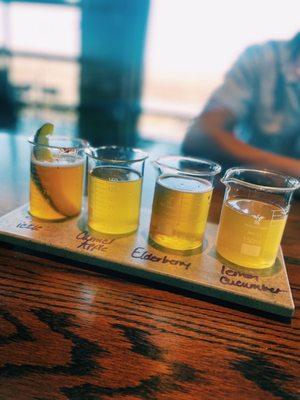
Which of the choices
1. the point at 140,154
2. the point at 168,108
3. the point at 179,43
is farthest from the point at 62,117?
the point at 140,154

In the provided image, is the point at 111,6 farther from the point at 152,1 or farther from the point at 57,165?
the point at 57,165

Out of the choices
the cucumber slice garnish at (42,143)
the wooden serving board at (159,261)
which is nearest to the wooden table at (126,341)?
the wooden serving board at (159,261)

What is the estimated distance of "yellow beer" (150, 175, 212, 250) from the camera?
0.73m

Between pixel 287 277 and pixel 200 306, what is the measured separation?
0.22 m

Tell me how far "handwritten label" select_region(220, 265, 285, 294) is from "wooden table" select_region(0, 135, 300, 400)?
0.15 ft

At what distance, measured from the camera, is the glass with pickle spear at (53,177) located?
0.80 metres

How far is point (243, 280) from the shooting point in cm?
68

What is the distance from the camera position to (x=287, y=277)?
0.72 meters

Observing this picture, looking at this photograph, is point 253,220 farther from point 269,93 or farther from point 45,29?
point 45,29

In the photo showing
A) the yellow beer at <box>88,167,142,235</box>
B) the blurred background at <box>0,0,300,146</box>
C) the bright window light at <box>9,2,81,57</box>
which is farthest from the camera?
the bright window light at <box>9,2,81,57</box>

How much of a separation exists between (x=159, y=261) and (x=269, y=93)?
1858 millimetres

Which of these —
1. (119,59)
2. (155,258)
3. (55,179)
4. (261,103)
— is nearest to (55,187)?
(55,179)

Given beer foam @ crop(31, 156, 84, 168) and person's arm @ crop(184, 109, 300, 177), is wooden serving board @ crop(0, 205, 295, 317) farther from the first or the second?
person's arm @ crop(184, 109, 300, 177)

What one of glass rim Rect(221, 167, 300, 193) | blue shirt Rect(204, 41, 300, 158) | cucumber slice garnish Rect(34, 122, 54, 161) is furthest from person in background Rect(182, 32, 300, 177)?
cucumber slice garnish Rect(34, 122, 54, 161)
